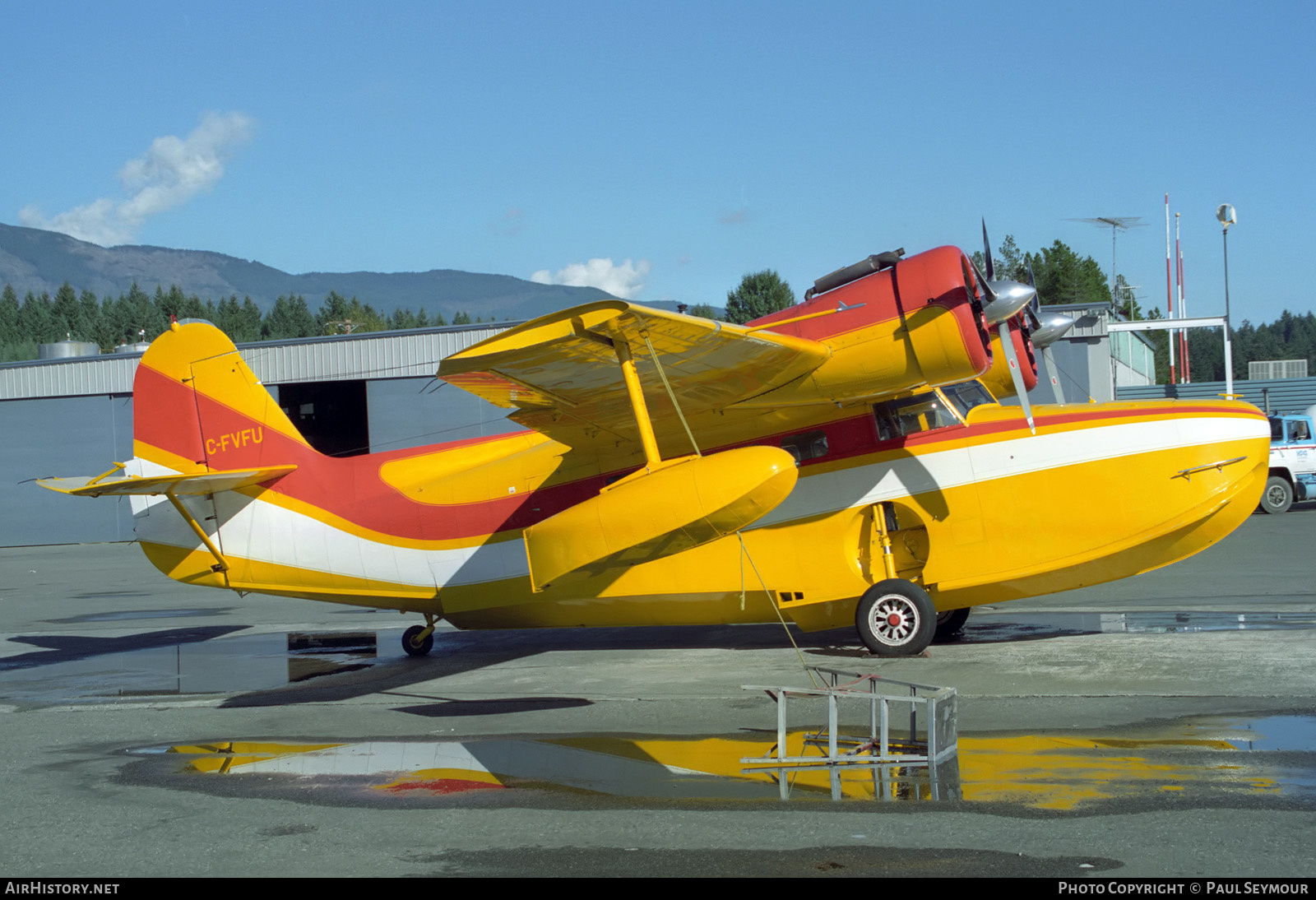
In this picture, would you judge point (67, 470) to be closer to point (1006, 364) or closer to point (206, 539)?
point (206, 539)

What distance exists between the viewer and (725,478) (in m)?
9.18

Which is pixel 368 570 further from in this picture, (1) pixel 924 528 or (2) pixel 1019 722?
(2) pixel 1019 722

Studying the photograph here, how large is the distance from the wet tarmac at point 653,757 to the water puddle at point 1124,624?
0.08 meters

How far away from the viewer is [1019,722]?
828 cm

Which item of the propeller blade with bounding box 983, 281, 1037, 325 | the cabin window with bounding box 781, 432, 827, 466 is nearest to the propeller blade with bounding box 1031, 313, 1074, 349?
the propeller blade with bounding box 983, 281, 1037, 325

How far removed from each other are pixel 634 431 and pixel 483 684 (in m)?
3.16

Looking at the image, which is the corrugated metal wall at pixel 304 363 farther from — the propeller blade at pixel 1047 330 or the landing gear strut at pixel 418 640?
the propeller blade at pixel 1047 330

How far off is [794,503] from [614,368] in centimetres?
303

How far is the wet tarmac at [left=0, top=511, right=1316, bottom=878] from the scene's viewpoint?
5488 millimetres

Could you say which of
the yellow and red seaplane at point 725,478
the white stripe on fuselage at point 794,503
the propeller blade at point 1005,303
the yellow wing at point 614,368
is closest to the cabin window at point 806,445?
the yellow and red seaplane at point 725,478

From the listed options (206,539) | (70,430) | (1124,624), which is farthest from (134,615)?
(70,430)

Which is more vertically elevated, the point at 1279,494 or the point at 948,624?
the point at 1279,494
